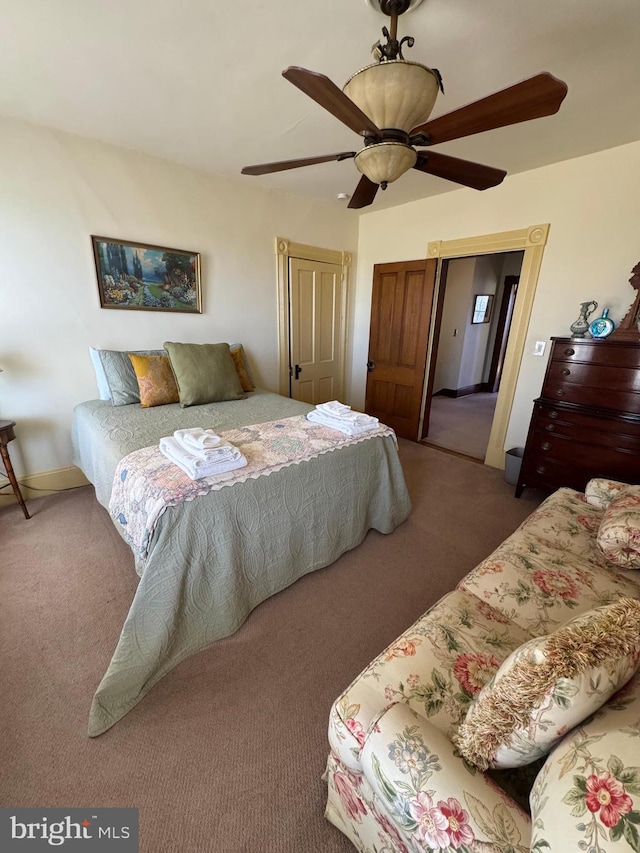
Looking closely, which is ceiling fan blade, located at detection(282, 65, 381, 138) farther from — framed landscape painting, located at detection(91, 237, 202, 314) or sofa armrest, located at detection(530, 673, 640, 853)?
framed landscape painting, located at detection(91, 237, 202, 314)

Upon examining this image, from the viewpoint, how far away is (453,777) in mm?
699

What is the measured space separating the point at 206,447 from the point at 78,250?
6.80 ft

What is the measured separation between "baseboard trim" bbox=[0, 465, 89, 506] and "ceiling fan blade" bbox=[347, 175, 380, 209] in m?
2.87

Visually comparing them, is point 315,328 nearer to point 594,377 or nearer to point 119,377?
point 119,377

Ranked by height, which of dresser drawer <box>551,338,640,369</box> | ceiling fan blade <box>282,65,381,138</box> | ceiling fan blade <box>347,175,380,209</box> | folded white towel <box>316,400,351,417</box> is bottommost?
folded white towel <box>316,400,351,417</box>

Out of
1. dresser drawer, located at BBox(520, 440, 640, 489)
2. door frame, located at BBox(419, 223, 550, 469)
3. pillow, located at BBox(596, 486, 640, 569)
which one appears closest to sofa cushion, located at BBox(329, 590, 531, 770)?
pillow, located at BBox(596, 486, 640, 569)

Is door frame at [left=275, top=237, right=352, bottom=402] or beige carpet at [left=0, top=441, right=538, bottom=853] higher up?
door frame at [left=275, top=237, right=352, bottom=402]

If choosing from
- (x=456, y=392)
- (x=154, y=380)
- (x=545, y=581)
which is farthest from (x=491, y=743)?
(x=456, y=392)

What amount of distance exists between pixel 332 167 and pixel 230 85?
114 cm

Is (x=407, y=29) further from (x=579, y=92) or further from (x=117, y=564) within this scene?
(x=117, y=564)

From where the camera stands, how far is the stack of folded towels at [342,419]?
7.20 feet

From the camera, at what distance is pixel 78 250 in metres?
2.57

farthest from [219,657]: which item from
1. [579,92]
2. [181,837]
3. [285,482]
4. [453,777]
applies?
[579,92]

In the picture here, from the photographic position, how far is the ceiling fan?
43.7 inches
